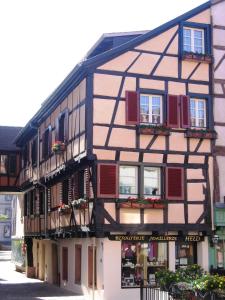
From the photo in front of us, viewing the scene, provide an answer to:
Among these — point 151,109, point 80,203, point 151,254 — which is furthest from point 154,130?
point 151,254

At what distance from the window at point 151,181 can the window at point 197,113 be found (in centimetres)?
238

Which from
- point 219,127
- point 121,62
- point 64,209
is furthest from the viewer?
point 64,209

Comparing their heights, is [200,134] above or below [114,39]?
below

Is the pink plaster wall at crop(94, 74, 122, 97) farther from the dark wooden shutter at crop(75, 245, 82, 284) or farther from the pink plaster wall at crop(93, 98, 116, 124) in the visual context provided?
the dark wooden shutter at crop(75, 245, 82, 284)

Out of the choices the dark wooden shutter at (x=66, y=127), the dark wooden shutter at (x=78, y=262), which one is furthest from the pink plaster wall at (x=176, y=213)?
the dark wooden shutter at (x=66, y=127)

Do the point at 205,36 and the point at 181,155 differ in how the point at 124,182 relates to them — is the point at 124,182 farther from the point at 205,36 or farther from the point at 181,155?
the point at 205,36

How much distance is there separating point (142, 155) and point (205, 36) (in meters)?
5.47

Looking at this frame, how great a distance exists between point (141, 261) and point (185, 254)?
1852 mm

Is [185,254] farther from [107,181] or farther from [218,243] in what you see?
[107,181]

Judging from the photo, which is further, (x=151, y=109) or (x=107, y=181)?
(x=151, y=109)

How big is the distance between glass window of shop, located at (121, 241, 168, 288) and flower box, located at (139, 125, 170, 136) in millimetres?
3920

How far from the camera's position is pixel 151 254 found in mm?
20938

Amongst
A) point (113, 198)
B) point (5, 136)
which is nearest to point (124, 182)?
point (113, 198)

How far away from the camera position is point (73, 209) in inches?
872
